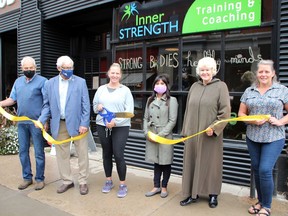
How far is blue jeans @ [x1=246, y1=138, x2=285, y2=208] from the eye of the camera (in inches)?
127

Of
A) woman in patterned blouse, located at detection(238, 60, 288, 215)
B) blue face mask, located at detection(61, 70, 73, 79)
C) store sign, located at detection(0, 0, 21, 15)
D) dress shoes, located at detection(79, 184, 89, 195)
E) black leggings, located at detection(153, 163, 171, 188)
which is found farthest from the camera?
store sign, located at detection(0, 0, 21, 15)

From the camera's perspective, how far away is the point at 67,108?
4043 millimetres

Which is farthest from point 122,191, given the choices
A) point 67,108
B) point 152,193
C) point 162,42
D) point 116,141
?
point 162,42

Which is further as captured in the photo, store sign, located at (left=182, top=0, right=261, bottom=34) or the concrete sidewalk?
store sign, located at (left=182, top=0, right=261, bottom=34)

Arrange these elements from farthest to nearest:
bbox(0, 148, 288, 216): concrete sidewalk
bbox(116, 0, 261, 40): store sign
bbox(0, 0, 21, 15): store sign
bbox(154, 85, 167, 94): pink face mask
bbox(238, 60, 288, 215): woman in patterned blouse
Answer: bbox(0, 0, 21, 15): store sign
bbox(116, 0, 261, 40): store sign
bbox(154, 85, 167, 94): pink face mask
bbox(0, 148, 288, 216): concrete sidewalk
bbox(238, 60, 288, 215): woman in patterned blouse

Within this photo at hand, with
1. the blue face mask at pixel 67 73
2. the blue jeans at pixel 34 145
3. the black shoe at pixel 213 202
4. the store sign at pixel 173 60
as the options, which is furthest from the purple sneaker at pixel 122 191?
the store sign at pixel 173 60

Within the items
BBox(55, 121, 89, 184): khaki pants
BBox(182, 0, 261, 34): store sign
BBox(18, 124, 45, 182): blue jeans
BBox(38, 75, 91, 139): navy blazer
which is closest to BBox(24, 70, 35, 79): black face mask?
BBox(38, 75, 91, 139): navy blazer

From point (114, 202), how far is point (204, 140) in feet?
4.60

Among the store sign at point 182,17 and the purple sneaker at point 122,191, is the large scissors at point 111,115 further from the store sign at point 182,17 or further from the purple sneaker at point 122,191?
the store sign at point 182,17

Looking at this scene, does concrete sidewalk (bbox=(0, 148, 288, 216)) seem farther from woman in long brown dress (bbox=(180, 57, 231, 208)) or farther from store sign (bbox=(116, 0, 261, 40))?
store sign (bbox=(116, 0, 261, 40))

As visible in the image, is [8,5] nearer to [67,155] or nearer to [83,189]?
[67,155]

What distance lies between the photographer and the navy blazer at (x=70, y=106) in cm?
406

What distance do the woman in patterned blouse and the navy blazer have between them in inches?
84.1

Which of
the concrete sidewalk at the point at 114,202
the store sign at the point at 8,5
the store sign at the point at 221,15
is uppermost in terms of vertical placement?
the store sign at the point at 8,5
